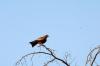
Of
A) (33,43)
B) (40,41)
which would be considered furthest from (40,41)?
(33,43)

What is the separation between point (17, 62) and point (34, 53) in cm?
69

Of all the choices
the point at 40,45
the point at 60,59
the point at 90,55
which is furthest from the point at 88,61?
the point at 40,45

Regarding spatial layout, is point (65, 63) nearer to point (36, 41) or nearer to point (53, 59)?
point (53, 59)

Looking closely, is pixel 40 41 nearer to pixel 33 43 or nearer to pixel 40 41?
pixel 40 41

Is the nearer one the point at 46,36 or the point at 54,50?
the point at 54,50

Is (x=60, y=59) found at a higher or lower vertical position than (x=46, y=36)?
lower

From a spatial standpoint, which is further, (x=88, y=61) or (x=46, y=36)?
(x=46, y=36)

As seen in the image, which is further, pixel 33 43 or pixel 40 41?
pixel 40 41

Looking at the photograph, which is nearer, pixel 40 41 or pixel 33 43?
pixel 33 43

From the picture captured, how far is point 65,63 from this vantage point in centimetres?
1261

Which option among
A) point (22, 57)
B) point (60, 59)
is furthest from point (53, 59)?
point (22, 57)

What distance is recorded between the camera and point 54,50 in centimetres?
1206

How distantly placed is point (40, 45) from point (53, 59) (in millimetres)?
776

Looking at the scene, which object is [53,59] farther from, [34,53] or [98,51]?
[98,51]
